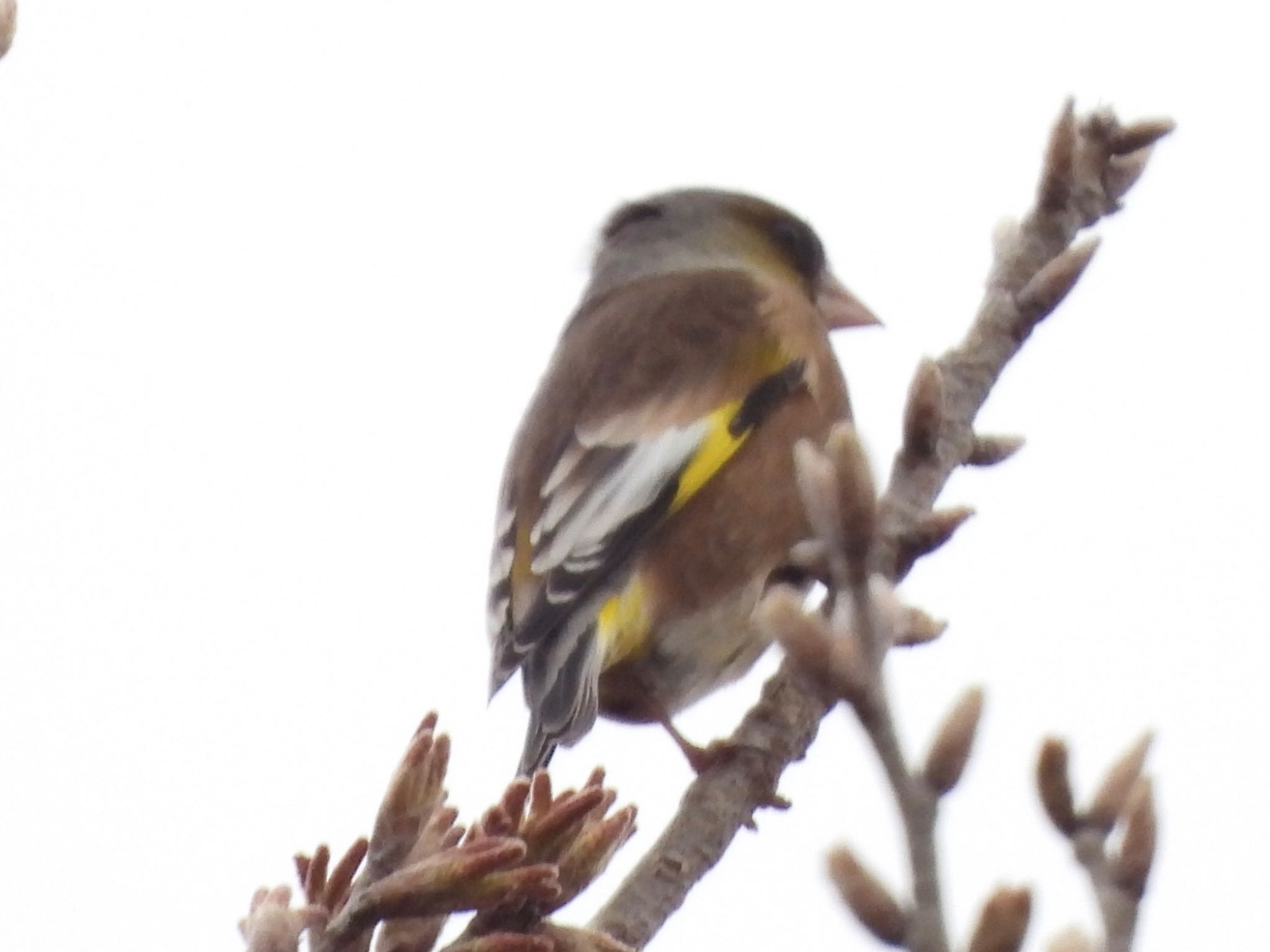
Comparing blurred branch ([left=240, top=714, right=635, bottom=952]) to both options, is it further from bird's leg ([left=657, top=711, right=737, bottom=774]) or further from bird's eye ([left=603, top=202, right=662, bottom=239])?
bird's eye ([left=603, top=202, right=662, bottom=239])

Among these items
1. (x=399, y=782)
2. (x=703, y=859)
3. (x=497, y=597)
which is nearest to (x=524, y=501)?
(x=497, y=597)

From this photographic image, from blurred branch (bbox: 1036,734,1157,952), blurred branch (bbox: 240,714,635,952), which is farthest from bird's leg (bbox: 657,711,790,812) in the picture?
blurred branch (bbox: 1036,734,1157,952)

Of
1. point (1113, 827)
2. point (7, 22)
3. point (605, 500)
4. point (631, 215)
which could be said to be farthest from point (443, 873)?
point (631, 215)

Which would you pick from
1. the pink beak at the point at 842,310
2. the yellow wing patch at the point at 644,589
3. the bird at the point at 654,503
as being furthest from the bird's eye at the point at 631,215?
the yellow wing patch at the point at 644,589

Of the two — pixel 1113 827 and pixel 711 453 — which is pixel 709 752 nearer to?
pixel 711 453

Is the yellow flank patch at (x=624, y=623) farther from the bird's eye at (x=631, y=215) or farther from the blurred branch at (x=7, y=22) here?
the blurred branch at (x=7, y=22)

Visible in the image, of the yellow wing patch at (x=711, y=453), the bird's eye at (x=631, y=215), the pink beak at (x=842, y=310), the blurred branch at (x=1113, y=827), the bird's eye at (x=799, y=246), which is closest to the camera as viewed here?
the blurred branch at (x=1113, y=827)
